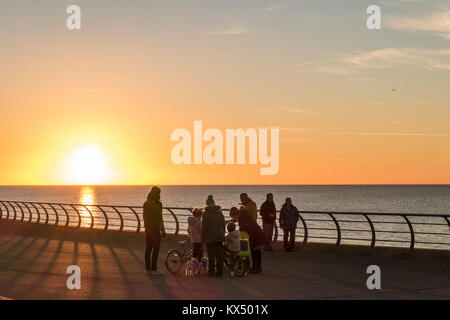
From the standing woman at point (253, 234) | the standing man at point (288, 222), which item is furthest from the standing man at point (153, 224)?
the standing man at point (288, 222)

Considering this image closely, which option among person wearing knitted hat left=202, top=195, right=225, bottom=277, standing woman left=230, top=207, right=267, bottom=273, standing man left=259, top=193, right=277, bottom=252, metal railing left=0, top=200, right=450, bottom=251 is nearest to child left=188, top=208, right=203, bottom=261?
person wearing knitted hat left=202, top=195, right=225, bottom=277

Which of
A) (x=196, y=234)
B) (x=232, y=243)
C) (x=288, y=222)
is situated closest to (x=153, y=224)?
(x=196, y=234)

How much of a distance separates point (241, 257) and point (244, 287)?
6.86 feet

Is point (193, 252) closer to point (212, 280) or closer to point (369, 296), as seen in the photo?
point (212, 280)

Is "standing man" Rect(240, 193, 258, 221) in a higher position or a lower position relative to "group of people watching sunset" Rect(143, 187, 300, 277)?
higher

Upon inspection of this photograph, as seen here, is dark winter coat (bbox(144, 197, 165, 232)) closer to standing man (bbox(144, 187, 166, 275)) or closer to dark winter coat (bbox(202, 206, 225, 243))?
standing man (bbox(144, 187, 166, 275))

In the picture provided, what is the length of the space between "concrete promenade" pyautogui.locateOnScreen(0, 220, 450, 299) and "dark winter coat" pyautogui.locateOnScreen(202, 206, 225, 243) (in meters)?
0.85

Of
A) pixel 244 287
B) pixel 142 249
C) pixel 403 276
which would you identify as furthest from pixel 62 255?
pixel 403 276

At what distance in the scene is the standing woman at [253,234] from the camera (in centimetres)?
1595

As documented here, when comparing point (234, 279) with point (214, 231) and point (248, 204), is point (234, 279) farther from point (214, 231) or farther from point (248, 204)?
point (248, 204)

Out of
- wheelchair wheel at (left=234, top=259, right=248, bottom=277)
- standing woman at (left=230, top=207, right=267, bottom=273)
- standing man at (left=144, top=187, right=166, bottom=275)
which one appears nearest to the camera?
wheelchair wheel at (left=234, top=259, right=248, bottom=277)

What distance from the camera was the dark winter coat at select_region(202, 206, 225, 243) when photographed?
607 inches

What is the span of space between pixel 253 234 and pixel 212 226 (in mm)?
1170
